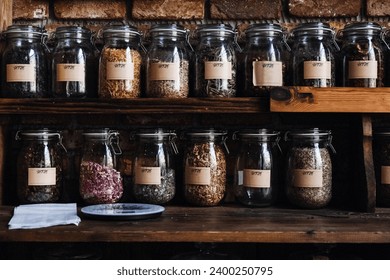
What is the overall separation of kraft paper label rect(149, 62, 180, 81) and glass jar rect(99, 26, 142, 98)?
55 mm

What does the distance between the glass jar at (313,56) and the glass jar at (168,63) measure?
283 mm

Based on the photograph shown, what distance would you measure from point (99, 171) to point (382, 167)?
729 mm

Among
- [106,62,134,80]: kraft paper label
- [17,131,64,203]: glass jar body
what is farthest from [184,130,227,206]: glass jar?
[17,131,64,203]: glass jar body

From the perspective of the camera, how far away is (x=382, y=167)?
4.79 feet

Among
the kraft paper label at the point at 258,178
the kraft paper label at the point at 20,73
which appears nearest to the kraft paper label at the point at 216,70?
the kraft paper label at the point at 258,178

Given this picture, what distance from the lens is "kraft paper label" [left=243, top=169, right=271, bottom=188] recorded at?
145 centimetres

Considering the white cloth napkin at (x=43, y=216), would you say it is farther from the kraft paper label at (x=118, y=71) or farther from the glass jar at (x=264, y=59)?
the glass jar at (x=264, y=59)

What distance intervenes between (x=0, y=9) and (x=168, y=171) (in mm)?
655

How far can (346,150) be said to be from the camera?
162cm

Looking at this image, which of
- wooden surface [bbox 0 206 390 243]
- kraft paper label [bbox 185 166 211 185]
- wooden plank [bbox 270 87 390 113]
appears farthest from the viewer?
kraft paper label [bbox 185 166 211 185]

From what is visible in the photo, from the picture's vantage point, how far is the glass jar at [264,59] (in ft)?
4.64

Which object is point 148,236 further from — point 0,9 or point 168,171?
point 0,9

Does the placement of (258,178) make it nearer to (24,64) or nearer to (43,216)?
(43,216)

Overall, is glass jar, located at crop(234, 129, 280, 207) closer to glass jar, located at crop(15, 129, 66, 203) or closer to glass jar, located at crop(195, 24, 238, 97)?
glass jar, located at crop(195, 24, 238, 97)
